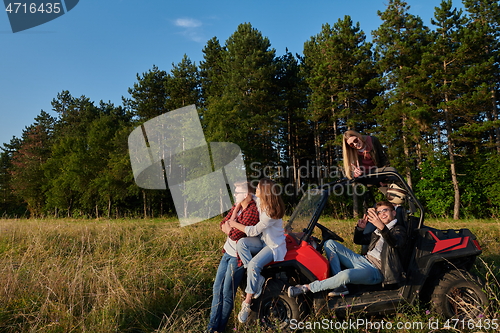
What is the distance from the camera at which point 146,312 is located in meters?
4.50

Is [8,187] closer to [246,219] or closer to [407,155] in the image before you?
[407,155]

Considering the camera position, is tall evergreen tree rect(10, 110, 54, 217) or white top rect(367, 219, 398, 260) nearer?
white top rect(367, 219, 398, 260)

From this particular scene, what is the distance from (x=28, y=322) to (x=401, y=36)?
2873 cm

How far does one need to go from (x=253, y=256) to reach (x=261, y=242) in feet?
0.63

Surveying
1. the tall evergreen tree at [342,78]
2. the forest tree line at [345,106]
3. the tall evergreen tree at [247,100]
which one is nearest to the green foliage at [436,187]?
the forest tree line at [345,106]

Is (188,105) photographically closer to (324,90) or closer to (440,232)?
(324,90)

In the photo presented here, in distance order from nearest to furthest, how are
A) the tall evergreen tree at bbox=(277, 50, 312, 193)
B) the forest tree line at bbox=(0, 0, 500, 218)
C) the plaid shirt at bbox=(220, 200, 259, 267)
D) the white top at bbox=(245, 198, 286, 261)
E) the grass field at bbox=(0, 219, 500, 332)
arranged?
the white top at bbox=(245, 198, 286, 261) < the grass field at bbox=(0, 219, 500, 332) < the plaid shirt at bbox=(220, 200, 259, 267) < the forest tree line at bbox=(0, 0, 500, 218) < the tall evergreen tree at bbox=(277, 50, 312, 193)

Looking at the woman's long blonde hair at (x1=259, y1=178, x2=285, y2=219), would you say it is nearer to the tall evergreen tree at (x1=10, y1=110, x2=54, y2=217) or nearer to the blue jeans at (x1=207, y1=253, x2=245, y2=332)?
the blue jeans at (x1=207, y1=253, x2=245, y2=332)

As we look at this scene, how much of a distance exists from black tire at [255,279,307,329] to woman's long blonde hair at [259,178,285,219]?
780 millimetres

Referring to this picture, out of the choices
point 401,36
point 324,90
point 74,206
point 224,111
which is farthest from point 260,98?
point 74,206

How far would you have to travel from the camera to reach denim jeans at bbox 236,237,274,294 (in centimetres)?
370

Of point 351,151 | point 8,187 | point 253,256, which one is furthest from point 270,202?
point 8,187

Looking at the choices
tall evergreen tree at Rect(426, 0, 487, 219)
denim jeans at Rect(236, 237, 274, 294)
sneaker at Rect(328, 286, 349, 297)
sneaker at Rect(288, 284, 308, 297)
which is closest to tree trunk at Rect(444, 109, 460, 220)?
tall evergreen tree at Rect(426, 0, 487, 219)

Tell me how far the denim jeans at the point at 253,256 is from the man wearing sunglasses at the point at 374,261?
1.29ft
